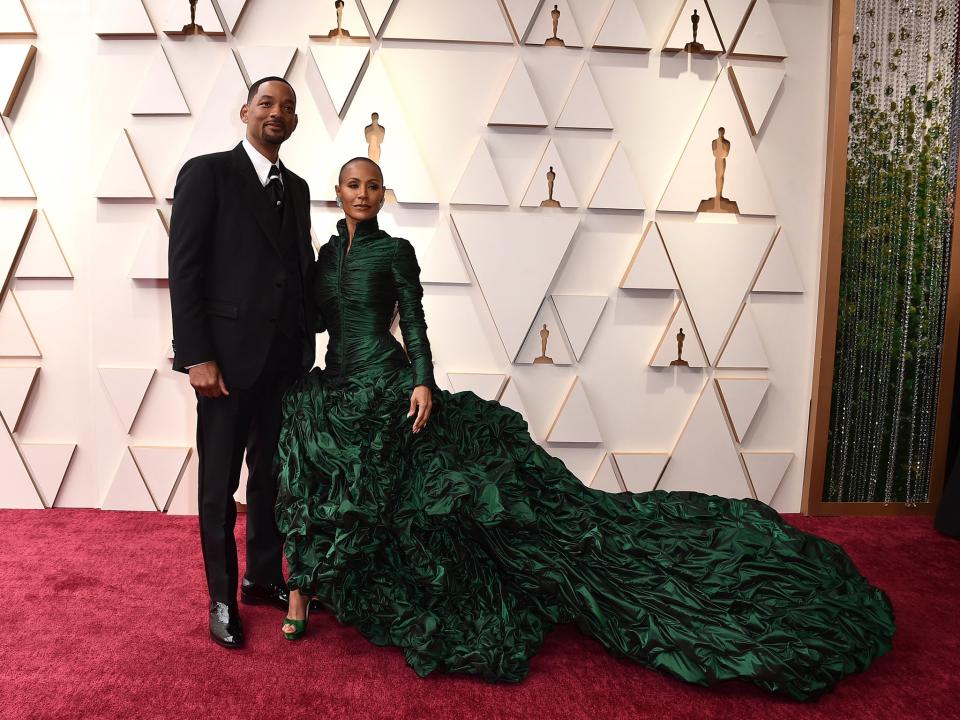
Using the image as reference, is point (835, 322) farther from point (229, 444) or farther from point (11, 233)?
point (11, 233)

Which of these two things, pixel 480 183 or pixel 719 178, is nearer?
pixel 480 183

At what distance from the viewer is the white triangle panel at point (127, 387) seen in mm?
3203

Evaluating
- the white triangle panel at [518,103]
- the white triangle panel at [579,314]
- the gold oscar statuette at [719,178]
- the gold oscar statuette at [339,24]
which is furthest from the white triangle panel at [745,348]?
the gold oscar statuette at [339,24]

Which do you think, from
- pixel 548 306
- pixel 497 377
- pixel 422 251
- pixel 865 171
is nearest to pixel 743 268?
pixel 865 171

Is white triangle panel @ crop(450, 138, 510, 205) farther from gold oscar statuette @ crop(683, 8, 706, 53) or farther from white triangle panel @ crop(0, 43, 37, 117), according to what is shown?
white triangle panel @ crop(0, 43, 37, 117)

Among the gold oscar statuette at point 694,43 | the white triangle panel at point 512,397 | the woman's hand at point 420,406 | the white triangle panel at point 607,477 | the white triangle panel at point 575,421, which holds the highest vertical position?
the gold oscar statuette at point 694,43

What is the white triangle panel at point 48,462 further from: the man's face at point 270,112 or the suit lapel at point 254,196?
the man's face at point 270,112

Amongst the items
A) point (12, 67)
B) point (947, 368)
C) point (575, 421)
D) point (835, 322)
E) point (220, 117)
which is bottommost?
point (575, 421)

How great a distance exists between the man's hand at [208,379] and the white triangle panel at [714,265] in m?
2.24

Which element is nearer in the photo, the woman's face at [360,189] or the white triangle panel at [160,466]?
the woman's face at [360,189]

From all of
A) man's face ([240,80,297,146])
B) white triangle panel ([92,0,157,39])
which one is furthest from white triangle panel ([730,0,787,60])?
white triangle panel ([92,0,157,39])

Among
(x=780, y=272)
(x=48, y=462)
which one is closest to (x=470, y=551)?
(x=780, y=272)

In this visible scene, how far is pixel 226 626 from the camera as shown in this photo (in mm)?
2049

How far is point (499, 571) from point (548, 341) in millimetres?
1474
